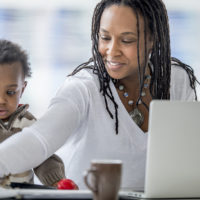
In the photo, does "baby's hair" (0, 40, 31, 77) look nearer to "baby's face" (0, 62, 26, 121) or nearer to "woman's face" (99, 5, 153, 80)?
"baby's face" (0, 62, 26, 121)

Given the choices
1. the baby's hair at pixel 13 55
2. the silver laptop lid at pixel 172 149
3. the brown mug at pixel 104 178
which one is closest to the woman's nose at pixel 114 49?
the baby's hair at pixel 13 55

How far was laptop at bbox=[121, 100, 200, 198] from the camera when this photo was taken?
115 cm

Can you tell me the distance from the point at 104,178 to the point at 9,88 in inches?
32.6

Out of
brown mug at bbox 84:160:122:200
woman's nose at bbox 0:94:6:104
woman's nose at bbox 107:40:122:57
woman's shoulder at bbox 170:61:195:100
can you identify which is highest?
woman's nose at bbox 107:40:122:57

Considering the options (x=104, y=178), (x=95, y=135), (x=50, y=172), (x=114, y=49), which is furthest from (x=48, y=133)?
(x=104, y=178)

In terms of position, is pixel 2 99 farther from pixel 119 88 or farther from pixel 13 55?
pixel 119 88

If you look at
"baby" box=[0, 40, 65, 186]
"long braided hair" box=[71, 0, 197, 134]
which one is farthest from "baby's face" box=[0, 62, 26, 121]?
"long braided hair" box=[71, 0, 197, 134]

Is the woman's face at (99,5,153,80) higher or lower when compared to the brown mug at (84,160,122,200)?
higher

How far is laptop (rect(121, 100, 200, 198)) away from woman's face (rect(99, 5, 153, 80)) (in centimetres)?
59

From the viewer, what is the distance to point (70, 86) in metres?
1.71

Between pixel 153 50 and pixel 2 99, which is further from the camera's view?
pixel 153 50

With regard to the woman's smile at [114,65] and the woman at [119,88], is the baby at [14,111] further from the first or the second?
the woman's smile at [114,65]

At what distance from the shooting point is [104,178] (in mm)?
934

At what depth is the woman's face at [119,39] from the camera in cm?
169
